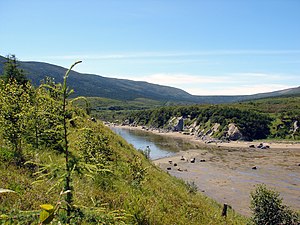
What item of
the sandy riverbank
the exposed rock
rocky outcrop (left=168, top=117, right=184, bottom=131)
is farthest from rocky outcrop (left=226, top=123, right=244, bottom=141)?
rocky outcrop (left=168, top=117, right=184, bottom=131)

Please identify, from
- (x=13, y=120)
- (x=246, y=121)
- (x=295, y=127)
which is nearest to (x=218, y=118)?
(x=246, y=121)

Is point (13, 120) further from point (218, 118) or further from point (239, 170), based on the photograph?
point (218, 118)

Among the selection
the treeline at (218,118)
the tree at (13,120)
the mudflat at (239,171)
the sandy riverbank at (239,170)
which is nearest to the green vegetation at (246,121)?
the treeline at (218,118)

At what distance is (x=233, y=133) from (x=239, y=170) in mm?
53175

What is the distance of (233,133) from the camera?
114375 millimetres

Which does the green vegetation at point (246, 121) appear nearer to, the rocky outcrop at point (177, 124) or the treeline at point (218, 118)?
the treeline at point (218, 118)

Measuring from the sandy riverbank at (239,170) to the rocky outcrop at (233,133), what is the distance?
15.5 meters

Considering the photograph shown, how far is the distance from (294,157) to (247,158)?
13050 mm

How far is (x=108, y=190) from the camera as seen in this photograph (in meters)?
15.8

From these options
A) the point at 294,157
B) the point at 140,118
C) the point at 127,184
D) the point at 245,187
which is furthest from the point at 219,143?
the point at 127,184

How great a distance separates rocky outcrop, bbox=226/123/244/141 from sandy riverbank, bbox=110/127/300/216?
612 inches

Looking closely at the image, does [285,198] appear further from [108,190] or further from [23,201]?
[23,201]

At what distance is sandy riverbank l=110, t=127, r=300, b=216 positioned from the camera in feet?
150

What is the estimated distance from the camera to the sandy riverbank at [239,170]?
45.9 meters
